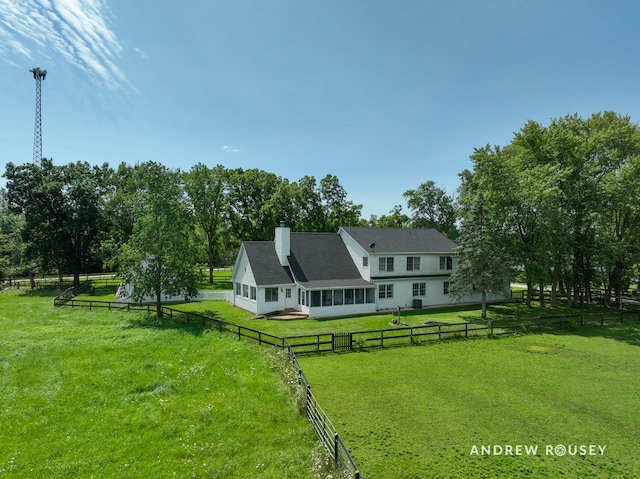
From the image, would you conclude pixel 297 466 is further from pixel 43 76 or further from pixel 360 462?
pixel 43 76

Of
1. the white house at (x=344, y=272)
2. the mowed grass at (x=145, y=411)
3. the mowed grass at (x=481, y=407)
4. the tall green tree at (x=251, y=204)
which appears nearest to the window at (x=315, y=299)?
the white house at (x=344, y=272)

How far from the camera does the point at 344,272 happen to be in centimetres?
3020

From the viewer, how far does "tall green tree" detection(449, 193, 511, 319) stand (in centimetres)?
2639

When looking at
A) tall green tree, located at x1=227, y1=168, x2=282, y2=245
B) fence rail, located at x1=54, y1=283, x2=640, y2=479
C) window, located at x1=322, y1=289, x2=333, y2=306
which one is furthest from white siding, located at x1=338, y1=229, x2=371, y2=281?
tall green tree, located at x1=227, y1=168, x2=282, y2=245

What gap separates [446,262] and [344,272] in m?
10.6

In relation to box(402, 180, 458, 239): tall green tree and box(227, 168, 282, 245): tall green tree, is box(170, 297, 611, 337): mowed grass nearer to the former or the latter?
box(227, 168, 282, 245): tall green tree

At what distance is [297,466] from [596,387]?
12.4 m

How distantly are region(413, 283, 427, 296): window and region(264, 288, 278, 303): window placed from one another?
12.8 meters

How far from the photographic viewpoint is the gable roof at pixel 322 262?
2825 cm

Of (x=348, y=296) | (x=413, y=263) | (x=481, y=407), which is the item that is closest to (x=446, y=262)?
(x=413, y=263)

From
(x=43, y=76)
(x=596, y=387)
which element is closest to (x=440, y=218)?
(x=596, y=387)

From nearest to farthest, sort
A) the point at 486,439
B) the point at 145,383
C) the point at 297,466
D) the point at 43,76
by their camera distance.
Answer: the point at 297,466 < the point at 486,439 < the point at 145,383 < the point at 43,76

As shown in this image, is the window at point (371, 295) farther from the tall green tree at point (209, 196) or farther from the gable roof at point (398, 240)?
the tall green tree at point (209, 196)

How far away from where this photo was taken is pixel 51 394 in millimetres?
11938
